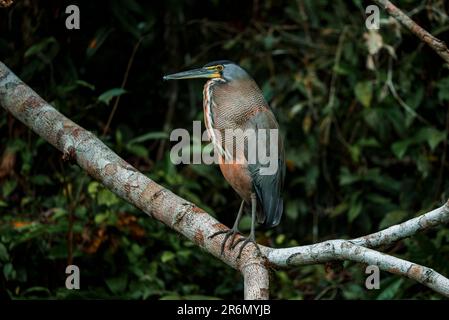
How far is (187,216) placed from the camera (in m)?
2.49

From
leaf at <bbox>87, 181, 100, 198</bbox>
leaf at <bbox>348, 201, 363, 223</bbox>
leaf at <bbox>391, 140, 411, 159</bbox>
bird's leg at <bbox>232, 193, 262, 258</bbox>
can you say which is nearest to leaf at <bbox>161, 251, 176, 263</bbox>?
→ leaf at <bbox>87, 181, 100, 198</bbox>

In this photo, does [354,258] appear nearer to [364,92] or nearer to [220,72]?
[220,72]

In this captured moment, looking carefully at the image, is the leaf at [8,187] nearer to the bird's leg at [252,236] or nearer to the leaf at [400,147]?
the bird's leg at [252,236]

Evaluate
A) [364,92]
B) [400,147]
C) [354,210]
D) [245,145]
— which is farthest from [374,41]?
[245,145]

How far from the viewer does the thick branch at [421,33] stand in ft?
8.36

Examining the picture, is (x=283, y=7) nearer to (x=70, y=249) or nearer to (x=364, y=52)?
(x=364, y=52)

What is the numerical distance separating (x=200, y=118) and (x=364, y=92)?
110 cm

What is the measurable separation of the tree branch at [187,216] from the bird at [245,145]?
368 mm

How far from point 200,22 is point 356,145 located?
1459 mm

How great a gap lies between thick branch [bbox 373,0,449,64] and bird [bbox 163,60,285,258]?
2.19 ft

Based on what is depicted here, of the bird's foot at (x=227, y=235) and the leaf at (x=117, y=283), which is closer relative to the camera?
the bird's foot at (x=227, y=235)

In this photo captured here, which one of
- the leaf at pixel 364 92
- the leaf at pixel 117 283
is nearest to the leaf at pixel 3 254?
the leaf at pixel 117 283

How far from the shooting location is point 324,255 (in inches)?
85.2

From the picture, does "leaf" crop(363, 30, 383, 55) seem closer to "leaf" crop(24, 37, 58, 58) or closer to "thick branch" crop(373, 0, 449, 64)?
"thick branch" crop(373, 0, 449, 64)
